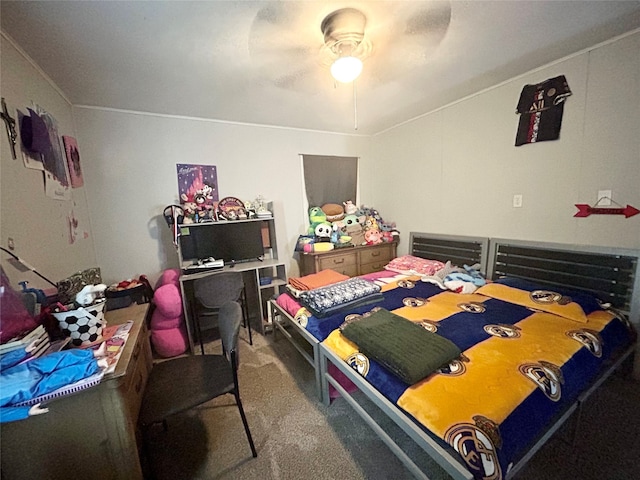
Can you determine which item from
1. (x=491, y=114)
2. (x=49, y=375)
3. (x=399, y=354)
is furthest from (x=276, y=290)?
(x=491, y=114)

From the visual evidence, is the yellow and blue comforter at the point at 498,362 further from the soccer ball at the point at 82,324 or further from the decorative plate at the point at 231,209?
the decorative plate at the point at 231,209

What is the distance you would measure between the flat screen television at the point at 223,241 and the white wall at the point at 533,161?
2.07 m

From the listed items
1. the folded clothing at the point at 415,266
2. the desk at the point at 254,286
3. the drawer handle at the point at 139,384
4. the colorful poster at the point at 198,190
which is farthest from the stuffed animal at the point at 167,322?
the folded clothing at the point at 415,266

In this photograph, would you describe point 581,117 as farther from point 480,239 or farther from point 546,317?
point 546,317

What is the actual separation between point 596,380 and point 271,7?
2726 mm

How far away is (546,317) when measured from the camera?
5.56 ft

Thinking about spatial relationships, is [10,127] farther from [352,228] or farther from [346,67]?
[352,228]

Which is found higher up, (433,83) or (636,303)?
(433,83)

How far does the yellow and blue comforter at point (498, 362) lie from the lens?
95 centimetres

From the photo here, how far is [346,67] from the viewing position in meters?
1.52

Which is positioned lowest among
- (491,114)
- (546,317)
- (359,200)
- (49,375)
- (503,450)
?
(503,450)

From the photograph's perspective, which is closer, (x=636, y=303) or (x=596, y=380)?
(x=596, y=380)

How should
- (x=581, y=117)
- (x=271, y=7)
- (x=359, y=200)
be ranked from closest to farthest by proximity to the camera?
(x=271, y=7) < (x=581, y=117) < (x=359, y=200)

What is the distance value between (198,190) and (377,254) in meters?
2.40
